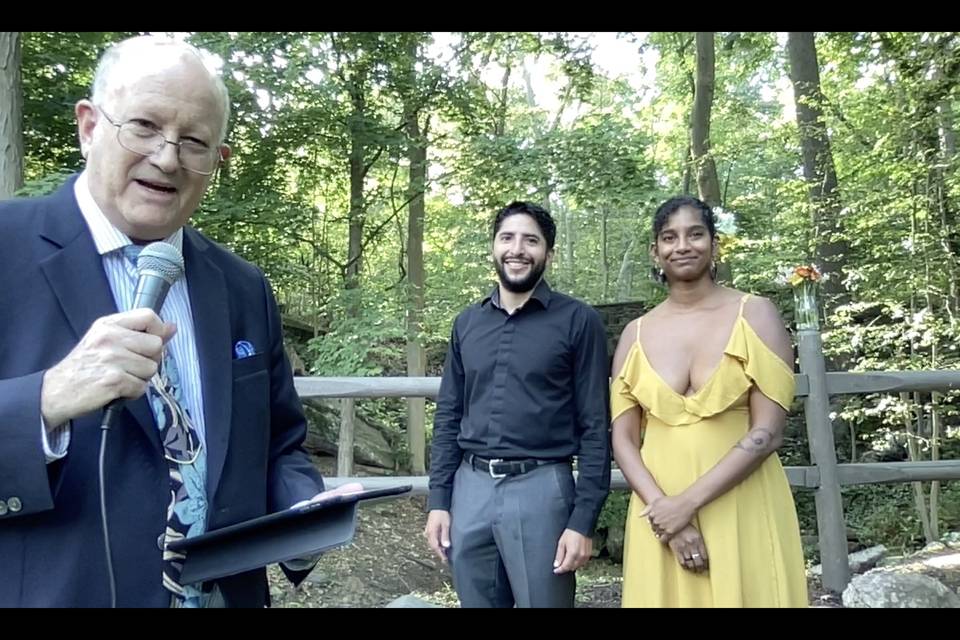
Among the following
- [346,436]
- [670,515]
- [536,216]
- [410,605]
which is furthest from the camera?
[346,436]

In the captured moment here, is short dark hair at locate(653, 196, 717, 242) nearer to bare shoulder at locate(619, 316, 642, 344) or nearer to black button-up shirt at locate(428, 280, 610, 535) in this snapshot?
bare shoulder at locate(619, 316, 642, 344)

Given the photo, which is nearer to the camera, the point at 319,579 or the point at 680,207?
the point at 680,207

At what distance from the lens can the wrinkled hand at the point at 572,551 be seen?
8.46 ft

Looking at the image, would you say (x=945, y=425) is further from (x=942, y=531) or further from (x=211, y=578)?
(x=211, y=578)

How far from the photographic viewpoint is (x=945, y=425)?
298 inches

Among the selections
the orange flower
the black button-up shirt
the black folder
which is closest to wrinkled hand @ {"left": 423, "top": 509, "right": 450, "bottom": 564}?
the black button-up shirt

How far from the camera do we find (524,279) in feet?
9.40

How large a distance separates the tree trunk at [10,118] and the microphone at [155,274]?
441 centimetres

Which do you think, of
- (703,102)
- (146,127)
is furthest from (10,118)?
(703,102)

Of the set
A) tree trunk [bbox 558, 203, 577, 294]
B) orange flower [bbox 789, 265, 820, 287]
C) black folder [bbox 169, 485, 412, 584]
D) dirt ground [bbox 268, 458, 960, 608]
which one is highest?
tree trunk [bbox 558, 203, 577, 294]

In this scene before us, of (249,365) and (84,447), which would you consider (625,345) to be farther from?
(84,447)

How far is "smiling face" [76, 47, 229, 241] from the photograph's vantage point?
4.29 feet

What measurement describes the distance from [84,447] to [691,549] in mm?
1822

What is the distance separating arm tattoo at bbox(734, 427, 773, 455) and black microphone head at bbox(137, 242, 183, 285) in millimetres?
1808
